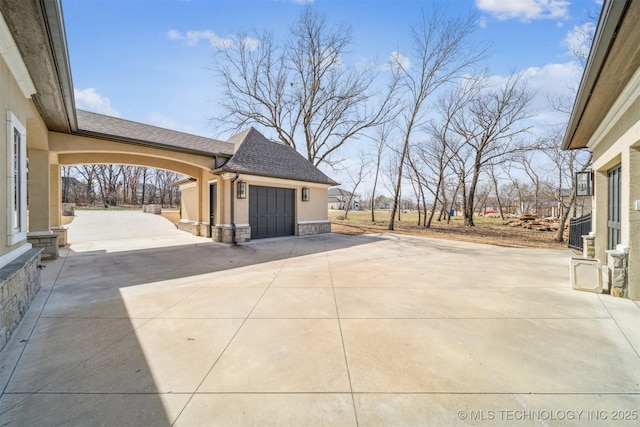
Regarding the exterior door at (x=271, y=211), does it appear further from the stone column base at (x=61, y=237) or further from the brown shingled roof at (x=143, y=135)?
the stone column base at (x=61, y=237)

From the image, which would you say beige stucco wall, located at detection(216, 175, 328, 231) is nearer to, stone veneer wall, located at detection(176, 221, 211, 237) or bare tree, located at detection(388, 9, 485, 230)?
stone veneer wall, located at detection(176, 221, 211, 237)

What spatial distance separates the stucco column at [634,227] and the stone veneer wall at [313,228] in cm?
1048

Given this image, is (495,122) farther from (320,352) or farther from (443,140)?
(320,352)

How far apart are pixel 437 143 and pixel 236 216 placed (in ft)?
63.2

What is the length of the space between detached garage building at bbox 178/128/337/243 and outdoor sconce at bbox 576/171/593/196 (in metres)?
A: 9.42

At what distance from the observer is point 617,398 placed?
218cm

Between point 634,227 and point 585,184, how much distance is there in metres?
3.94

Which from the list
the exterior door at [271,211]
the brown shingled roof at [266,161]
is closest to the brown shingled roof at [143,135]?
the brown shingled roof at [266,161]

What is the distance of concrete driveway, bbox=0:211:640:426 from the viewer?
2039 mm

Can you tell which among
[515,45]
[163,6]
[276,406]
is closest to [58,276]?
[276,406]

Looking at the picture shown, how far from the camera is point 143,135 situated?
30.1 ft

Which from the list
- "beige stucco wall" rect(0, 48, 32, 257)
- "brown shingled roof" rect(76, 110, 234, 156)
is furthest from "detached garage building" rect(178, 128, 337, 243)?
"beige stucco wall" rect(0, 48, 32, 257)

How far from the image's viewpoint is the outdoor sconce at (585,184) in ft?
23.5

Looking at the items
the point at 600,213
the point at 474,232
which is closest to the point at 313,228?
the point at 600,213
